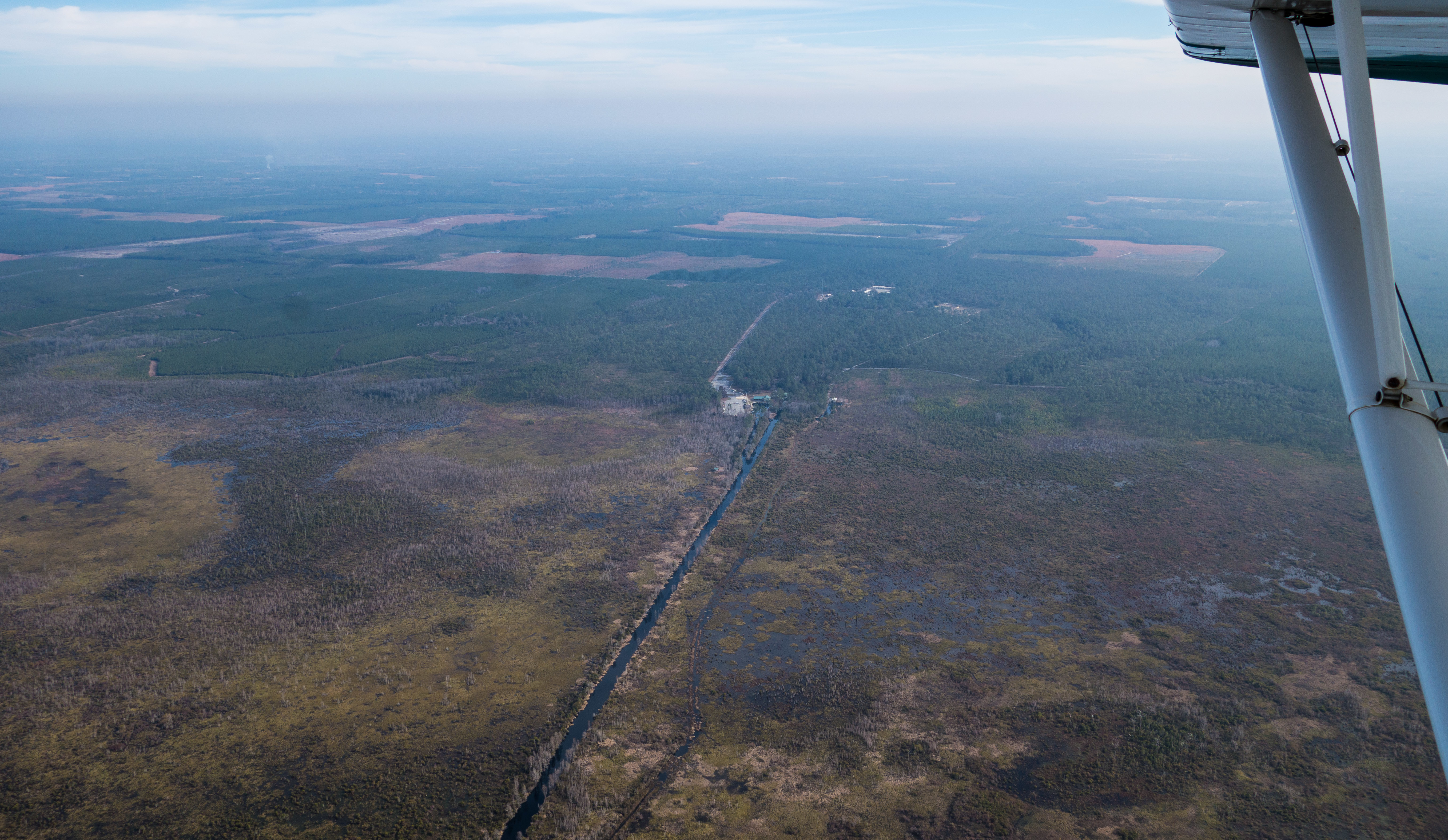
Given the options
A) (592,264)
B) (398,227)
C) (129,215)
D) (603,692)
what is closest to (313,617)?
(603,692)

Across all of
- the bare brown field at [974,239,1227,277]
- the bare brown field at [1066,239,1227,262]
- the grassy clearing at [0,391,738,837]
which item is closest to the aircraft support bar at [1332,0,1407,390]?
the grassy clearing at [0,391,738,837]

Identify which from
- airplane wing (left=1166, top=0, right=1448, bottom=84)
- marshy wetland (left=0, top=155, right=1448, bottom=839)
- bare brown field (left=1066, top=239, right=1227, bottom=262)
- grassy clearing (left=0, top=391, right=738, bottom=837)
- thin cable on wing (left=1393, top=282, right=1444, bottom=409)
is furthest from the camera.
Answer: bare brown field (left=1066, top=239, right=1227, bottom=262)

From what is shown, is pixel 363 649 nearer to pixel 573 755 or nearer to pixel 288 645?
pixel 288 645

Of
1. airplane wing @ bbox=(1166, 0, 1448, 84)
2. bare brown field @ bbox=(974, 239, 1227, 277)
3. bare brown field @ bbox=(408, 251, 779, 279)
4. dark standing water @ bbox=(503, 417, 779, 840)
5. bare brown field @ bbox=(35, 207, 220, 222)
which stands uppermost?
bare brown field @ bbox=(35, 207, 220, 222)

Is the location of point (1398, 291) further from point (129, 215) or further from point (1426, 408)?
→ point (129, 215)

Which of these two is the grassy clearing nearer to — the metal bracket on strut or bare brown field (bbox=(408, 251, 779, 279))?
the metal bracket on strut

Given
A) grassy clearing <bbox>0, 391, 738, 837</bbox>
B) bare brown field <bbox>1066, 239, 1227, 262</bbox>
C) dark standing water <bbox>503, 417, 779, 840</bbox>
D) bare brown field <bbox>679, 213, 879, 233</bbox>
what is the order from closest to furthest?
dark standing water <bbox>503, 417, 779, 840</bbox>
grassy clearing <bbox>0, 391, 738, 837</bbox>
bare brown field <bbox>1066, 239, 1227, 262</bbox>
bare brown field <bbox>679, 213, 879, 233</bbox>
